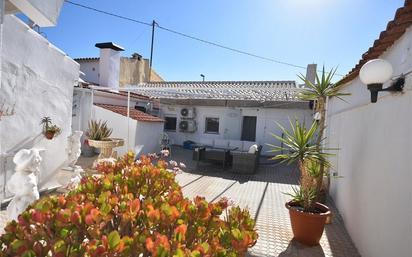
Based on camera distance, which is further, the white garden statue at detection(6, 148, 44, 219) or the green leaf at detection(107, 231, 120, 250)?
the white garden statue at detection(6, 148, 44, 219)

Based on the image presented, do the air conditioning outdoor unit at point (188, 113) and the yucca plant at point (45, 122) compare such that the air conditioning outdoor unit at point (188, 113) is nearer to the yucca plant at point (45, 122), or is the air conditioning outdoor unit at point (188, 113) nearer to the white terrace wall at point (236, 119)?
the white terrace wall at point (236, 119)

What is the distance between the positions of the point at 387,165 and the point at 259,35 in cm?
1113

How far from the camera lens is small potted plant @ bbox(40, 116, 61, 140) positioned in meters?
6.17

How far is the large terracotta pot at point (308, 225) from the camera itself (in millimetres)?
4574

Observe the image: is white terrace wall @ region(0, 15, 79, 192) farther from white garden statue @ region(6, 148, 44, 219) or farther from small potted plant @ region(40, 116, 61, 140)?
white garden statue @ region(6, 148, 44, 219)

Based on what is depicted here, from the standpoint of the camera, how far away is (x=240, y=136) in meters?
17.4

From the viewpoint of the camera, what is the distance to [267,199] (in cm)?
768

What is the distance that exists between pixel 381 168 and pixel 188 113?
15.1 meters

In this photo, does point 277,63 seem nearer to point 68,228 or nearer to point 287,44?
point 287,44

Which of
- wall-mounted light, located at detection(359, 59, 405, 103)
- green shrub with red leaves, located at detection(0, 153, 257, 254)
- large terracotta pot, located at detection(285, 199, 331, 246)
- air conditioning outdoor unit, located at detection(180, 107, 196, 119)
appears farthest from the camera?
air conditioning outdoor unit, located at detection(180, 107, 196, 119)

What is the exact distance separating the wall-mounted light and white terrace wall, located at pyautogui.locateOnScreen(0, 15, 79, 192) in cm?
620

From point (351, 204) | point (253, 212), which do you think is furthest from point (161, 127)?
point (351, 204)

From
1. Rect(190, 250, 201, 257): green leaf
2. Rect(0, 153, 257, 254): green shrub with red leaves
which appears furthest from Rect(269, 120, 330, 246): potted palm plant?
Rect(190, 250, 201, 257): green leaf

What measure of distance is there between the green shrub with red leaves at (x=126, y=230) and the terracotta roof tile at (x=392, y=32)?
2634 millimetres
